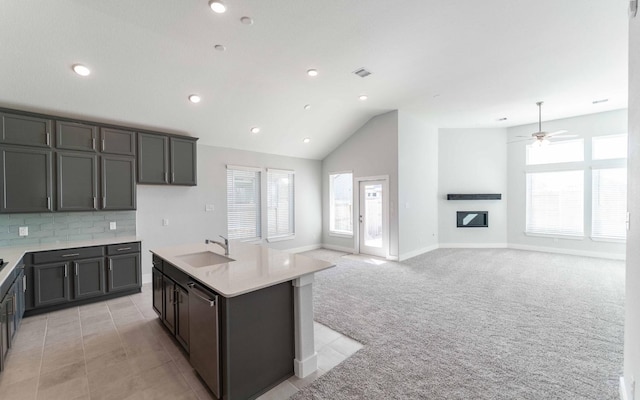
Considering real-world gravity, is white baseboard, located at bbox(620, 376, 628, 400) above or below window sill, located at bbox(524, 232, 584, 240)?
below

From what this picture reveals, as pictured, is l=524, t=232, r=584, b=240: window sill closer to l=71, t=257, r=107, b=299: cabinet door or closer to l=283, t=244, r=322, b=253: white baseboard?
l=283, t=244, r=322, b=253: white baseboard

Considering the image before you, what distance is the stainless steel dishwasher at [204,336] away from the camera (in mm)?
1813

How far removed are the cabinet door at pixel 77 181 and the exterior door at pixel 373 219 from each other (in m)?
5.19

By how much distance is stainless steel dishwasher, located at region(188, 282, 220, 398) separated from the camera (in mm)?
1813

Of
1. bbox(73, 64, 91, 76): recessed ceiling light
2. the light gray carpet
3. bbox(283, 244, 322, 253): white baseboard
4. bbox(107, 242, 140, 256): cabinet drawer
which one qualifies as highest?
bbox(73, 64, 91, 76): recessed ceiling light

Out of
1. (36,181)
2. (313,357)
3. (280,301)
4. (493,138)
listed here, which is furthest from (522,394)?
(493,138)

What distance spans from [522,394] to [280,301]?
190 centimetres

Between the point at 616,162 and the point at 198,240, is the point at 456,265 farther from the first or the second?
the point at 198,240

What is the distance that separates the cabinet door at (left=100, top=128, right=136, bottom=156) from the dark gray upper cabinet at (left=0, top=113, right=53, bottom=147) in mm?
566

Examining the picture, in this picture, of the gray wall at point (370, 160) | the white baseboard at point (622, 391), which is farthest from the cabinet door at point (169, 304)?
the gray wall at point (370, 160)

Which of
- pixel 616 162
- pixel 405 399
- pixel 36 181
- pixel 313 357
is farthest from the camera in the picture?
pixel 616 162

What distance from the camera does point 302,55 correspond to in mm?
3379

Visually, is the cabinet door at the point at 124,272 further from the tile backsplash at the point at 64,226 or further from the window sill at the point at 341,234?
the window sill at the point at 341,234

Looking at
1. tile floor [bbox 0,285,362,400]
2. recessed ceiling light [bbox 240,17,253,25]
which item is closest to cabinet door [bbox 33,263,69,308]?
tile floor [bbox 0,285,362,400]
